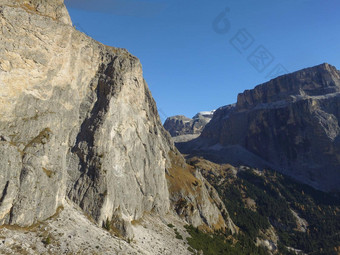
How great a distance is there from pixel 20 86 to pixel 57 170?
1516cm

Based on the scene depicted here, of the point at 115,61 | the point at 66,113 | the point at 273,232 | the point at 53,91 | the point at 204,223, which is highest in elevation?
the point at 115,61

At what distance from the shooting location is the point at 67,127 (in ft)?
166

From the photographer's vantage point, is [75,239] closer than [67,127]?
Yes

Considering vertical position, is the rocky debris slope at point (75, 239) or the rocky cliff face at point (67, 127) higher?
the rocky cliff face at point (67, 127)

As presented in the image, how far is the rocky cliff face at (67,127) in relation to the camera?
121 feet

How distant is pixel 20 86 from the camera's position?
42562mm

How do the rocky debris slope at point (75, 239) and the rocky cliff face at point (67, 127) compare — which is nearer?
the rocky debris slope at point (75, 239)

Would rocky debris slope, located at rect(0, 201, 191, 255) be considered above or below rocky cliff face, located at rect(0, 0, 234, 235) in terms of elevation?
below

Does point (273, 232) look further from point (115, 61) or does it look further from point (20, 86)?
point (20, 86)

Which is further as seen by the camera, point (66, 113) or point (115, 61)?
point (115, 61)

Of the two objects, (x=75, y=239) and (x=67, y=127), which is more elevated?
(x=67, y=127)

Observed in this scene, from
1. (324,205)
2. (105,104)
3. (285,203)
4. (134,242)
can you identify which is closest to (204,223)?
(134,242)

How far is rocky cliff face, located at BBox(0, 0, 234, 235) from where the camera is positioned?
3703cm

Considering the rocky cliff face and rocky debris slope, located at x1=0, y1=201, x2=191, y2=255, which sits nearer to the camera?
rocky debris slope, located at x1=0, y1=201, x2=191, y2=255
